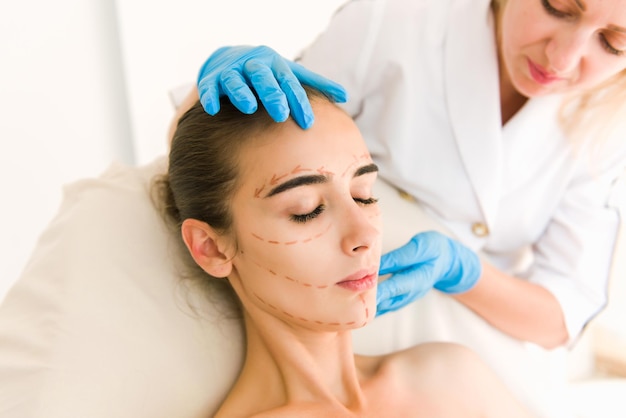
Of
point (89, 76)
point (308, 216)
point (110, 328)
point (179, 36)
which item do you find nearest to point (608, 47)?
point (308, 216)

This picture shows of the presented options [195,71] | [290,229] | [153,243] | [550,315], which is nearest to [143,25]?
[195,71]

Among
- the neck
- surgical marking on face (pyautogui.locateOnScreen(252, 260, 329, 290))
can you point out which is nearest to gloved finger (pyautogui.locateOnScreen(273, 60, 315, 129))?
surgical marking on face (pyautogui.locateOnScreen(252, 260, 329, 290))

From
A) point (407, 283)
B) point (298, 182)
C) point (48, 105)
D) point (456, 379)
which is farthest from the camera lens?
point (48, 105)

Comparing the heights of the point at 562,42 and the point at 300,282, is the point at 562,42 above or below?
above

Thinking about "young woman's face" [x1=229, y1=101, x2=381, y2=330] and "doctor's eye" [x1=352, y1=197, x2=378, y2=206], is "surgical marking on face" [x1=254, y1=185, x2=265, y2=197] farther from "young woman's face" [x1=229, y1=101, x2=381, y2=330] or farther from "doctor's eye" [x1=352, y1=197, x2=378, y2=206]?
"doctor's eye" [x1=352, y1=197, x2=378, y2=206]

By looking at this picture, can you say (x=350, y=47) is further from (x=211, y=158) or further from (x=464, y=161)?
(x=211, y=158)

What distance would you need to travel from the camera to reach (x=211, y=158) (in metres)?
1.15

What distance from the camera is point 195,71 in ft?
7.40

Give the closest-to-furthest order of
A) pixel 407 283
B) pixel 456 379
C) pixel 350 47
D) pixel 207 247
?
pixel 207 247
pixel 456 379
pixel 407 283
pixel 350 47

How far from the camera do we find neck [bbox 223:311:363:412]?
4.01ft

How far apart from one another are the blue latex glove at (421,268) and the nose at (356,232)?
0.99 ft

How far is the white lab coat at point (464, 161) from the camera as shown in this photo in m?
1.58

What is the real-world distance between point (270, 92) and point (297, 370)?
50 cm

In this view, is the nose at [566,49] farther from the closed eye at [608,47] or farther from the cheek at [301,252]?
the cheek at [301,252]
